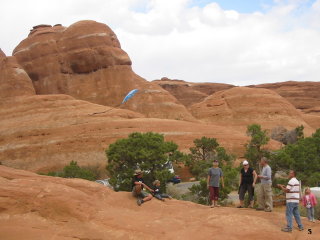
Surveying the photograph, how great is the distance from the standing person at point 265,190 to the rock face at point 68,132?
30487mm

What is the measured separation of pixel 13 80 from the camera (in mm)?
57031

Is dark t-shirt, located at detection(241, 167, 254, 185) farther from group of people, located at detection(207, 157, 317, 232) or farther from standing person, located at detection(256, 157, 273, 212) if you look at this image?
standing person, located at detection(256, 157, 273, 212)

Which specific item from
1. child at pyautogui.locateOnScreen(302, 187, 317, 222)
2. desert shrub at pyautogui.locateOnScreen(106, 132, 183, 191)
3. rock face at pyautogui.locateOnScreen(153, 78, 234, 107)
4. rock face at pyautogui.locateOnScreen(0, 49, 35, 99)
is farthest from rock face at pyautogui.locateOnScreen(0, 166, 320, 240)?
rock face at pyautogui.locateOnScreen(153, 78, 234, 107)

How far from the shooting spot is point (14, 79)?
5728 centimetres

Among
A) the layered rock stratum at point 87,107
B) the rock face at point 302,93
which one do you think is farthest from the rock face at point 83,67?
the rock face at point 302,93

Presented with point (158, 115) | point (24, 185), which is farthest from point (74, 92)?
point (24, 185)

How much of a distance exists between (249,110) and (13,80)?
41226 millimetres

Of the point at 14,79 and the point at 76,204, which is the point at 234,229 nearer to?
the point at 76,204

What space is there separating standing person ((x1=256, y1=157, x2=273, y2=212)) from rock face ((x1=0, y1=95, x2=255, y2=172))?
30.5 m

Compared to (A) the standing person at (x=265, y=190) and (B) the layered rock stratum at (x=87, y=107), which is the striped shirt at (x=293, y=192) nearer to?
(A) the standing person at (x=265, y=190)

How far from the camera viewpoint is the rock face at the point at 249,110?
238 feet

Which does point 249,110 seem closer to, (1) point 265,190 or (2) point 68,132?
(2) point 68,132

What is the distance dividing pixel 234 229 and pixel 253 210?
6.25 ft

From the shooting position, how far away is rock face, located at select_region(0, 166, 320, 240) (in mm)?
10242
